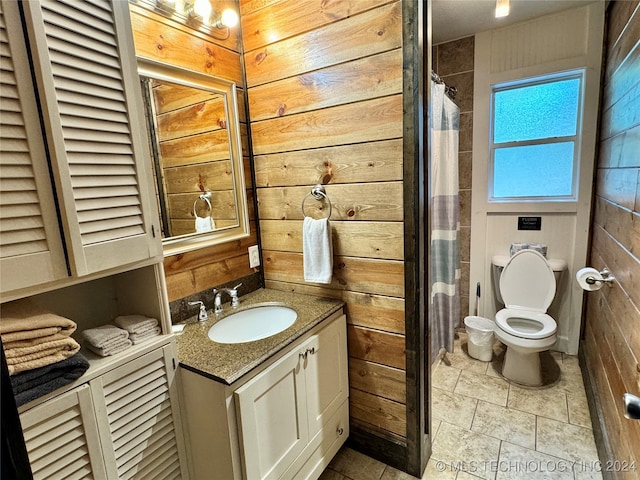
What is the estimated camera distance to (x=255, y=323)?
66.7 inches

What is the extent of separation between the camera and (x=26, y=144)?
0.80 meters

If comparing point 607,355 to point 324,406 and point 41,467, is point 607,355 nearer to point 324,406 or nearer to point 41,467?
point 324,406

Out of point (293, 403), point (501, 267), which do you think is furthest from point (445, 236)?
point (293, 403)

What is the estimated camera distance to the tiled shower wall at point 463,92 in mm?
2709

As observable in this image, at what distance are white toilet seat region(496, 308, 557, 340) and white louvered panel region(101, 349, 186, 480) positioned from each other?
2.10m

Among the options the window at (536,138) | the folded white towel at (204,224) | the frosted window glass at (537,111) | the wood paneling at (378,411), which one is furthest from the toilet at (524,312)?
the folded white towel at (204,224)

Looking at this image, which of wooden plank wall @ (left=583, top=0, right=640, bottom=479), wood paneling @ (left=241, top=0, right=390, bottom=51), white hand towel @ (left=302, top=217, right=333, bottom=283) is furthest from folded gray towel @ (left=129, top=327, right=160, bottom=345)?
wooden plank wall @ (left=583, top=0, right=640, bottom=479)

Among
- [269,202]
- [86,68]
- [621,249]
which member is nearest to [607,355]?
[621,249]

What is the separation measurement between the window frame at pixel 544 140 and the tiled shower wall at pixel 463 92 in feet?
0.53

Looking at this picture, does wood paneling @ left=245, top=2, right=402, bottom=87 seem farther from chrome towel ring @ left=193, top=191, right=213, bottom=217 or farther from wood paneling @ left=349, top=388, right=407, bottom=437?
wood paneling @ left=349, top=388, right=407, bottom=437

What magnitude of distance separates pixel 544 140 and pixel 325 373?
245 centimetres

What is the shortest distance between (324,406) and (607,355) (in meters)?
1.44

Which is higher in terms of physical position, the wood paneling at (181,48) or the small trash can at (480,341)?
the wood paneling at (181,48)

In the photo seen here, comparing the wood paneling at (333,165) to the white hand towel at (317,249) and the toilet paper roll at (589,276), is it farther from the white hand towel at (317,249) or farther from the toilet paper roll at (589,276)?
the toilet paper roll at (589,276)
